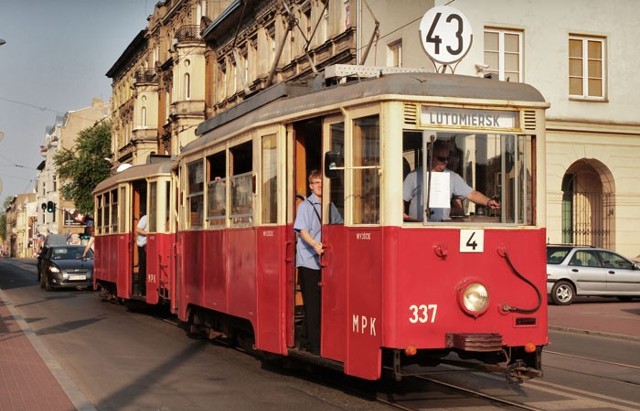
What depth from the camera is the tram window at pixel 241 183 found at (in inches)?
410

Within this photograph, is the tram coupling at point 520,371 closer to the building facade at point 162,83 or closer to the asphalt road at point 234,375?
the asphalt road at point 234,375

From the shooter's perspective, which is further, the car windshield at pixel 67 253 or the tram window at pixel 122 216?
the car windshield at pixel 67 253

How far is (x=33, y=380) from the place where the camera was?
9.95 metres

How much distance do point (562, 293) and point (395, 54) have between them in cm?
1015

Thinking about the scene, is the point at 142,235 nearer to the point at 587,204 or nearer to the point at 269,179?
the point at 269,179

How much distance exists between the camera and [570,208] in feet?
100

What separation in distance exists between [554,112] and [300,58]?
11.8m

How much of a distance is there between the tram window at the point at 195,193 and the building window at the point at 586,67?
754 inches

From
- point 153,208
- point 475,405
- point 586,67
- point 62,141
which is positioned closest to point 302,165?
point 475,405

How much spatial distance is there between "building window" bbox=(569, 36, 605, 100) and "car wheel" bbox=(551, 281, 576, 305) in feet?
25.5

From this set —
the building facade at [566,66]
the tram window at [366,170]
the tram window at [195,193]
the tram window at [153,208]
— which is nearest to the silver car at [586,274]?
the building facade at [566,66]

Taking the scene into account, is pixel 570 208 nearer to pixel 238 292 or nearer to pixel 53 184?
pixel 238 292

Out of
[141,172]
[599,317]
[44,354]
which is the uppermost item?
[141,172]

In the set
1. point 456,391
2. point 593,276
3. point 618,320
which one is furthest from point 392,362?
point 593,276
